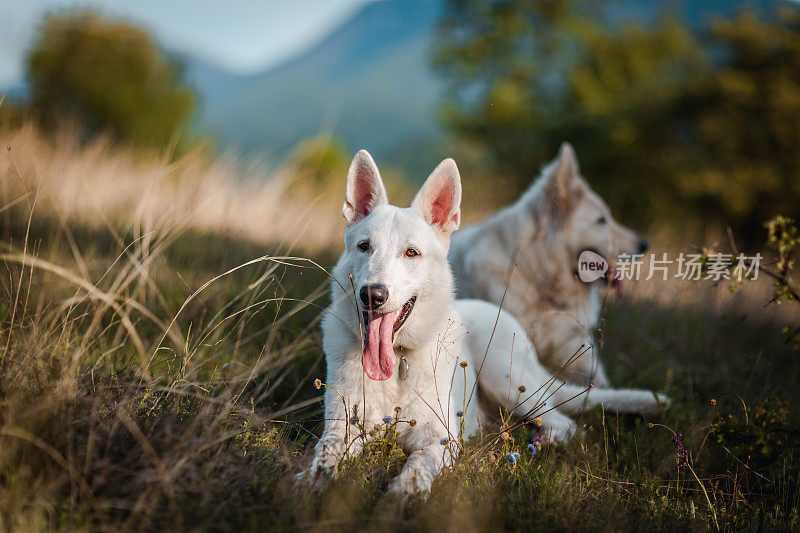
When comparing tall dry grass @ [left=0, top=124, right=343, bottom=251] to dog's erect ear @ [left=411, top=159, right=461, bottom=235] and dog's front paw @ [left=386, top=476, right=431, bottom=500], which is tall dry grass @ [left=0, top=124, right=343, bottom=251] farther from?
dog's front paw @ [left=386, top=476, right=431, bottom=500]

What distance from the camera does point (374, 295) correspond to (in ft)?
8.46

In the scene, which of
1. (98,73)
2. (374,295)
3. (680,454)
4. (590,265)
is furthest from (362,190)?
(98,73)

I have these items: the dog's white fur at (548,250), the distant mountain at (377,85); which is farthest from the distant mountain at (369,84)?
the dog's white fur at (548,250)

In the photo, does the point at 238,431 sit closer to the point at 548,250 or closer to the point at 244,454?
the point at 244,454

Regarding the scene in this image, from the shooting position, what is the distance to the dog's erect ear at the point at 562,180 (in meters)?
5.25

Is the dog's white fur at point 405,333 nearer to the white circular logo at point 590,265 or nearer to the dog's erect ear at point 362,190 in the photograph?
the dog's erect ear at point 362,190

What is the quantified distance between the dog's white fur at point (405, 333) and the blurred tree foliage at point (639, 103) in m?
11.2

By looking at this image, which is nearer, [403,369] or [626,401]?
[403,369]

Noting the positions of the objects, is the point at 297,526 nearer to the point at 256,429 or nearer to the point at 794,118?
the point at 256,429

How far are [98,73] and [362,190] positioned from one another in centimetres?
2310

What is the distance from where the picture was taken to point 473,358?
370cm

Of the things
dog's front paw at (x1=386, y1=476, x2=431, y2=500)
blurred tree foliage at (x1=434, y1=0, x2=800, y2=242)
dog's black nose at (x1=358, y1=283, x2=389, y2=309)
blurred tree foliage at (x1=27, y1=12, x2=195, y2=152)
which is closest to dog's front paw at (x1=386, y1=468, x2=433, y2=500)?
dog's front paw at (x1=386, y1=476, x2=431, y2=500)

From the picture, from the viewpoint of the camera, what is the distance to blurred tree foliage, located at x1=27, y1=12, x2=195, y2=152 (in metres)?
21.1

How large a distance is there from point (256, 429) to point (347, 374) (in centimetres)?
57
